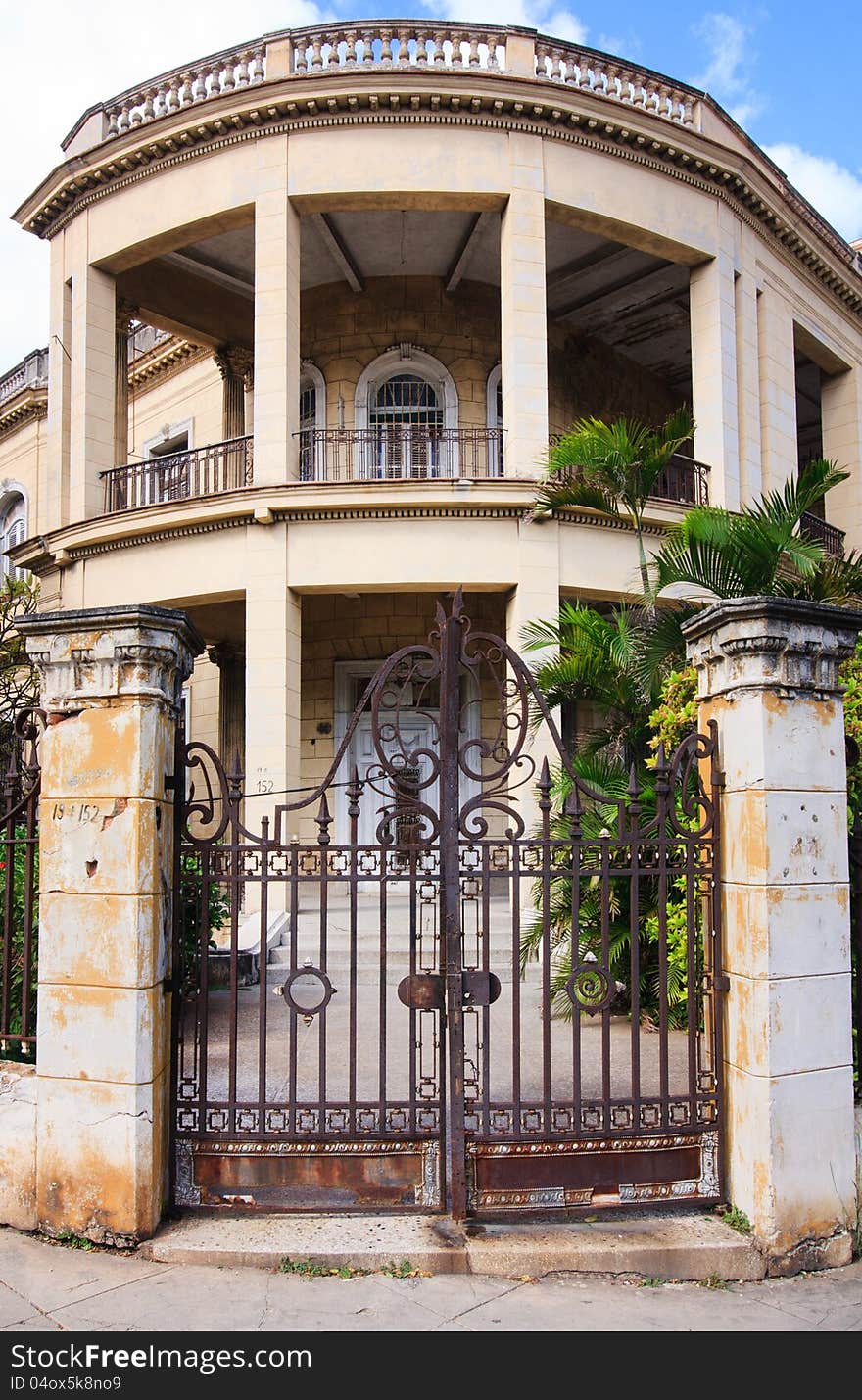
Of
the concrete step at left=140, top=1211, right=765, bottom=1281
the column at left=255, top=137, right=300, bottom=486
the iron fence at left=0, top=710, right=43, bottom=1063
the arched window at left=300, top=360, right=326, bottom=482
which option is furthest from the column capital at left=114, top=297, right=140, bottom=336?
the concrete step at left=140, top=1211, right=765, bottom=1281

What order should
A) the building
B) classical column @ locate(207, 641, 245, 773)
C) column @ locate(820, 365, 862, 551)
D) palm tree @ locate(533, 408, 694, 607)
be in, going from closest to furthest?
palm tree @ locate(533, 408, 694, 607), the building, column @ locate(820, 365, 862, 551), classical column @ locate(207, 641, 245, 773)

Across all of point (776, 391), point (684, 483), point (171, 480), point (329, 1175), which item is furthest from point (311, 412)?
point (329, 1175)

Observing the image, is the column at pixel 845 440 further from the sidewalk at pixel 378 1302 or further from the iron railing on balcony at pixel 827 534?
the sidewalk at pixel 378 1302

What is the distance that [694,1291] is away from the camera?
4207 millimetres

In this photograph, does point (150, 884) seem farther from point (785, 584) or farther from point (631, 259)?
point (631, 259)

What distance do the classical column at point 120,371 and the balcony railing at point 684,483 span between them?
289 inches

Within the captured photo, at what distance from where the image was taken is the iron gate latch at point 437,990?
184 inches

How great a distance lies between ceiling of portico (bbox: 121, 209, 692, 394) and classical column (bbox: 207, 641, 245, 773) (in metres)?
5.16

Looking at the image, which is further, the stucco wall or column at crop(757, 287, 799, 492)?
column at crop(757, 287, 799, 492)

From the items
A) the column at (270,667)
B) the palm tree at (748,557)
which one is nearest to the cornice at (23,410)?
the column at (270,667)

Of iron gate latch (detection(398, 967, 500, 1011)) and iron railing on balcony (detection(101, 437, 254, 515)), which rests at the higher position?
iron railing on balcony (detection(101, 437, 254, 515))

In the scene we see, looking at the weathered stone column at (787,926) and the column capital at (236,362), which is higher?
the column capital at (236,362)

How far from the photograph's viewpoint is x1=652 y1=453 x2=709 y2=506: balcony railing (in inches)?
532

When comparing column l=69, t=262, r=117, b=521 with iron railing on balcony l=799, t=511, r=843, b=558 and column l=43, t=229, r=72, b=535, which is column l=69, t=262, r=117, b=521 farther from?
iron railing on balcony l=799, t=511, r=843, b=558
